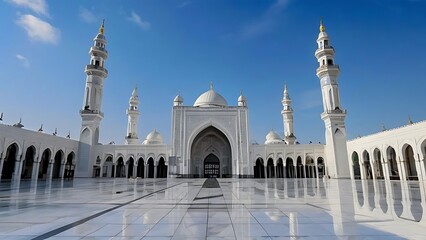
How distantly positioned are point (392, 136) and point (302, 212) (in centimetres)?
1825

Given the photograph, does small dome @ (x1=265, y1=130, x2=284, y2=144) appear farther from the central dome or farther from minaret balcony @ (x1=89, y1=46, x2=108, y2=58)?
minaret balcony @ (x1=89, y1=46, x2=108, y2=58)

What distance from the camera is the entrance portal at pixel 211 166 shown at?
30.3m

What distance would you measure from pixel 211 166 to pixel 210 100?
774cm

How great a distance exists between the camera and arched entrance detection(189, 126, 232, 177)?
29641 millimetres

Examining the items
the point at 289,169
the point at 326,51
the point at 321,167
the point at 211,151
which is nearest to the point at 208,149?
the point at 211,151

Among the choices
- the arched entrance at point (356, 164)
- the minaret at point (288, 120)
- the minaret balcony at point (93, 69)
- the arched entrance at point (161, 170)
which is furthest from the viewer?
the minaret at point (288, 120)

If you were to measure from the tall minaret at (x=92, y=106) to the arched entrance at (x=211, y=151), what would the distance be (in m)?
10.6

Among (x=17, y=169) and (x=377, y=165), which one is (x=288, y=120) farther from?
(x=17, y=169)

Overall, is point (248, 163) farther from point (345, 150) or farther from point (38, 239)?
point (38, 239)

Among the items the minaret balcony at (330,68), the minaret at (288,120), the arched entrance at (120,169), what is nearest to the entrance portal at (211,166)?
the arched entrance at (120,169)

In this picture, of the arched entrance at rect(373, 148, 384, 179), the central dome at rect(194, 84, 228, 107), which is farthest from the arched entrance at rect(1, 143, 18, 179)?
the arched entrance at rect(373, 148, 384, 179)

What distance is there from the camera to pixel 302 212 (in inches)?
161

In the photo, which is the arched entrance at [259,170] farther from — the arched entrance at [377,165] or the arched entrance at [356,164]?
the arched entrance at [377,165]

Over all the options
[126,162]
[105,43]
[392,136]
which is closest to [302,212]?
[392,136]
